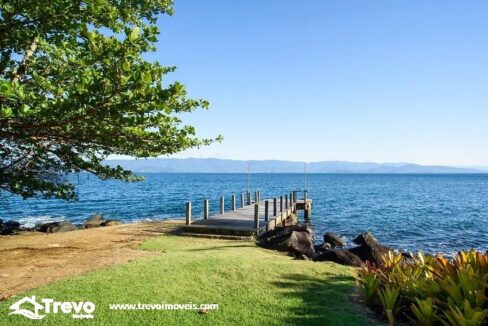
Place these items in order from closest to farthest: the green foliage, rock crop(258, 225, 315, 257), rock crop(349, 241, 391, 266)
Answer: the green foliage < rock crop(349, 241, 391, 266) < rock crop(258, 225, 315, 257)

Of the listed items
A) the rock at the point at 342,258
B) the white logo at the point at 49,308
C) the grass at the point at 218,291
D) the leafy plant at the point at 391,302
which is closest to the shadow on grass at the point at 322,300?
the grass at the point at 218,291

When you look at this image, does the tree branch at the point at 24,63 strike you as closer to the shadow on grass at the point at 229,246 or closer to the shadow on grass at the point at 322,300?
the shadow on grass at the point at 229,246

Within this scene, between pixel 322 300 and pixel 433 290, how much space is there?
2.58 meters

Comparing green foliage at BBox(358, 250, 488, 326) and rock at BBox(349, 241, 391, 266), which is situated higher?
green foliage at BBox(358, 250, 488, 326)

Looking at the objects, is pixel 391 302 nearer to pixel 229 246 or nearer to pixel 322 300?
pixel 322 300

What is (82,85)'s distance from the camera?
6.97m

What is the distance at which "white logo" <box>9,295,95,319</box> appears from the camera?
25.7 feet

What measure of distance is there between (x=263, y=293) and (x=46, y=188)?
29.6 feet

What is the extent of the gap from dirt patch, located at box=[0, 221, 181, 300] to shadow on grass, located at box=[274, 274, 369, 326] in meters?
6.31

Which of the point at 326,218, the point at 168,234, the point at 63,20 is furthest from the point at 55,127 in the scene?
the point at 326,218

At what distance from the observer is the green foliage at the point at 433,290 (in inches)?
265

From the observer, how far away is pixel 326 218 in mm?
42281

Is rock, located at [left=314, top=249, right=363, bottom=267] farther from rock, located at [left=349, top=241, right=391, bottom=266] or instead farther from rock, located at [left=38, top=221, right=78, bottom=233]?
rock, located at [left=38, top=221, right=78, bottom=233]

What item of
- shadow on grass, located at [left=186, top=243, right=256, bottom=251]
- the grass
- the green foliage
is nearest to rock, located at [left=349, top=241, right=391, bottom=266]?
the grass
